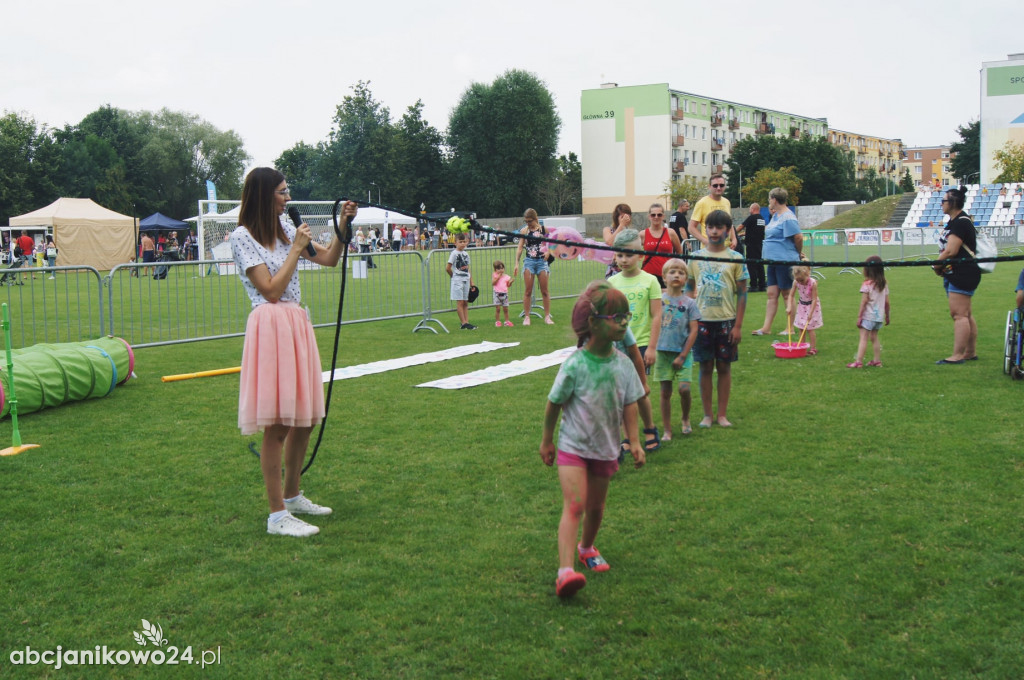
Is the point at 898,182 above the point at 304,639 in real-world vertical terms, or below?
above

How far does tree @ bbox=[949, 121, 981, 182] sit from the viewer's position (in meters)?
88.9

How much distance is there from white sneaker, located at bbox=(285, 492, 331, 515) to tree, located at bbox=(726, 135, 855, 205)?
8165 centimetres

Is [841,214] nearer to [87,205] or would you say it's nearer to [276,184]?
[87,205]

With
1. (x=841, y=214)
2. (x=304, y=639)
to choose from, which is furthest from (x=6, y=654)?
(x=841, y=214)

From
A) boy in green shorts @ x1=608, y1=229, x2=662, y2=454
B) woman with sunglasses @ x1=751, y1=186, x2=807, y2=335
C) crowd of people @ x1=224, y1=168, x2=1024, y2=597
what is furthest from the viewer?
woman with sunglasses @ x1=751, y1=186, x2=807, y2=335

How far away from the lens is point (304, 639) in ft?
11.8

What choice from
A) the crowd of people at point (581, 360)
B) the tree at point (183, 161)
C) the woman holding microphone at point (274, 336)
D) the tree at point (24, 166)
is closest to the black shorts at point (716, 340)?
the crowd of people at point (581, 360)

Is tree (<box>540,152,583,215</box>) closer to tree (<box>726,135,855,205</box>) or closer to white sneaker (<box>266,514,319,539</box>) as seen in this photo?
tree (<box>726,135,855,205</box>)

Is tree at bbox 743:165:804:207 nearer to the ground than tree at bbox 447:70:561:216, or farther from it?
nearer to the ground

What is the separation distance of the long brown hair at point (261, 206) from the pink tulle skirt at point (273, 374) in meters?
0.39

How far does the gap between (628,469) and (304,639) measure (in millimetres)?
3039

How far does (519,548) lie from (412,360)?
676 centimetres

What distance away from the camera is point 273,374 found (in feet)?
15.2

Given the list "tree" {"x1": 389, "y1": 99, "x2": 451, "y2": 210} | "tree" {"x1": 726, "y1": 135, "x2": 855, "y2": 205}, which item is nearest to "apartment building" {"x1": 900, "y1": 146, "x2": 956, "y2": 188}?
"tree" {"x1": 726, "y1": 135, "x2": 855, "y2": 205}
